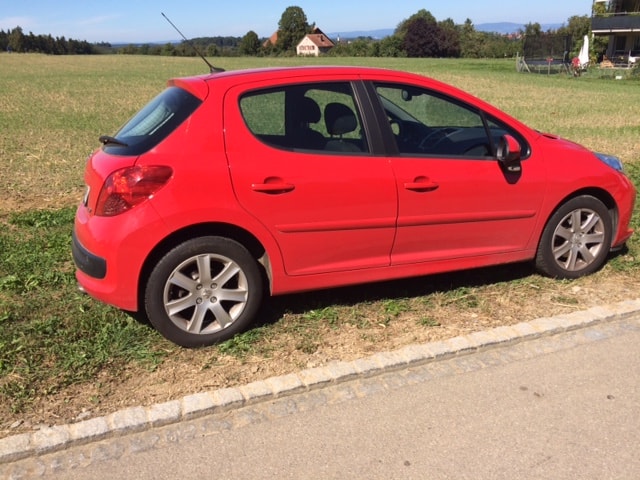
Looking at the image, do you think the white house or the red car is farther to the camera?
the white house

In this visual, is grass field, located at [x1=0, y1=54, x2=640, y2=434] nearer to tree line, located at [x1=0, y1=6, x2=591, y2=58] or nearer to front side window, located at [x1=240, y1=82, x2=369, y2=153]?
front side window, located at [x1=240, y1=82, x2=369, y2=153]

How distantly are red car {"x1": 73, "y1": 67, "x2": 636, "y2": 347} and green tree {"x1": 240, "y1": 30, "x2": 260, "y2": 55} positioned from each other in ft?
317

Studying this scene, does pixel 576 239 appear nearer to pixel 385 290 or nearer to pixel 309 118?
pixel 385 290

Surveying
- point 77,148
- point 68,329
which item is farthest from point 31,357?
point 77,148

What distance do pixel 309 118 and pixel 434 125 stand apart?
1.03 meters

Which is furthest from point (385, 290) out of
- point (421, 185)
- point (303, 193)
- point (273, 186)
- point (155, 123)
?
point (155, 123)

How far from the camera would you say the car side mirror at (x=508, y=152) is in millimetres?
4242

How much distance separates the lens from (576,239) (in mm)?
4816

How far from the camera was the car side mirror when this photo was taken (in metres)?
4.24

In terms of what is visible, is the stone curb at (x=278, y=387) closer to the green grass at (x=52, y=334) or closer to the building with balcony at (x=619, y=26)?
the green grass at (x=52, y=334)

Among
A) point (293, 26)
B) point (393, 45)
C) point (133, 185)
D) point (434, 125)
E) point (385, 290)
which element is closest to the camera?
point (133, 185)

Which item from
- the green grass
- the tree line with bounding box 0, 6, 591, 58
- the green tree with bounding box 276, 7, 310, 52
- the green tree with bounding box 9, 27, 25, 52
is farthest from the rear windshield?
the green tree with bounding box 276, 7, 310, 52

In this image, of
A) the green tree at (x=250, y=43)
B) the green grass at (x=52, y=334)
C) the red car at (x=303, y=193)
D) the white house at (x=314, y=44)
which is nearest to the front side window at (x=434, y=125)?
the red car at (x=303, y=193)

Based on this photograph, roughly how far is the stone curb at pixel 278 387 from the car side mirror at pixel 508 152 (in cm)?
110
